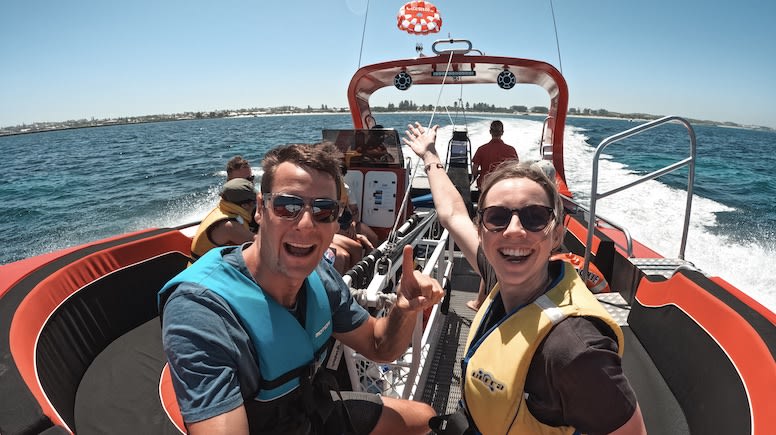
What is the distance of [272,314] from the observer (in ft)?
4.40

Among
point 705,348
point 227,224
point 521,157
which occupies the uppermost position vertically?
point 521,157

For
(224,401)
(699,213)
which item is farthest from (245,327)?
(699,213)

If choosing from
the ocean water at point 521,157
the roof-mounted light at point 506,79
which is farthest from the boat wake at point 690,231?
the roof-mounted light at point 506,79

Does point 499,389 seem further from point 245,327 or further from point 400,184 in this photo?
point 400,184

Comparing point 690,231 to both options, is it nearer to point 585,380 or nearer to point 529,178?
point 529,178

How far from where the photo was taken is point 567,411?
0.97 m

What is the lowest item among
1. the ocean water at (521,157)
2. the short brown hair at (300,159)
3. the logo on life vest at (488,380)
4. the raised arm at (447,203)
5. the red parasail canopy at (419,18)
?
the ocean water at (521,157)

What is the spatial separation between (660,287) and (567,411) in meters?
1.88

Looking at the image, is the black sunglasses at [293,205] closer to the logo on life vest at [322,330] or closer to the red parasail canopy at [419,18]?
the logo on life vest at [322,330]

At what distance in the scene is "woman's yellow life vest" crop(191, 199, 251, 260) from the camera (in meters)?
2.92

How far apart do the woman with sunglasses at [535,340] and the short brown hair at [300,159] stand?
1.82 feet

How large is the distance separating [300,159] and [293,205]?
160 millimetres

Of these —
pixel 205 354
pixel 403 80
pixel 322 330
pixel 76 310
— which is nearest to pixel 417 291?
pixel 322 330

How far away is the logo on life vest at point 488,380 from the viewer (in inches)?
45.5
